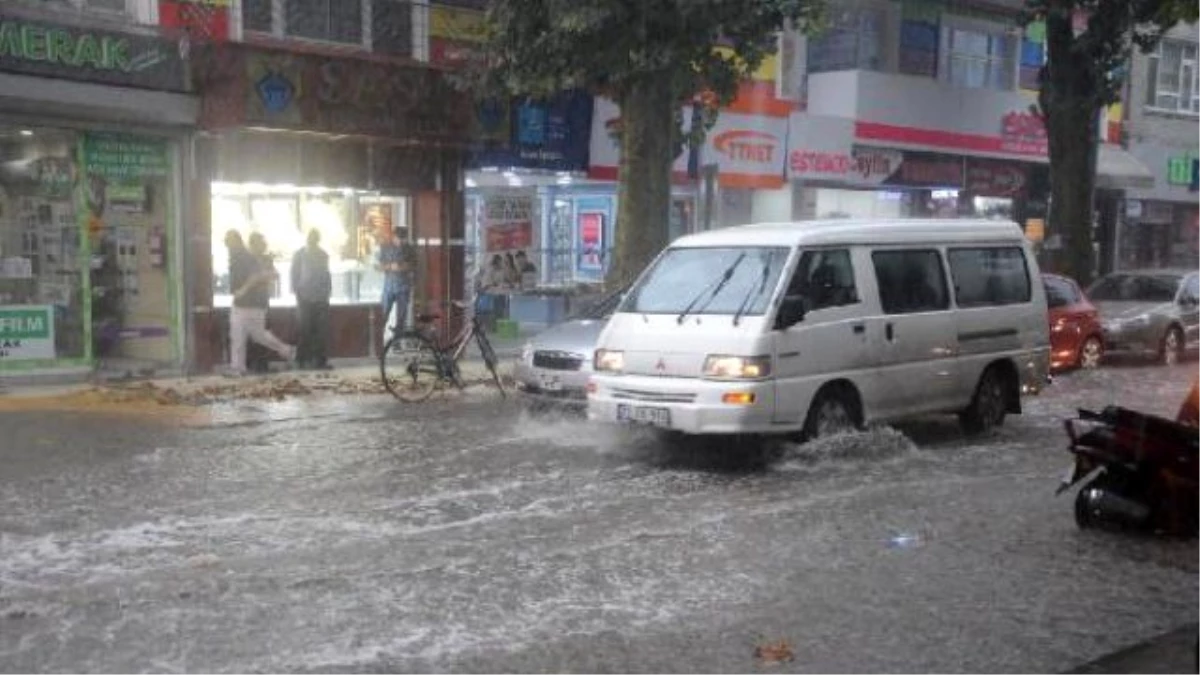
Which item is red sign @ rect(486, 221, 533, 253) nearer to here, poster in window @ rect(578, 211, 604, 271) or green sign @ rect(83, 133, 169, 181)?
poster in window @ rect(578, 211, 604, 271)

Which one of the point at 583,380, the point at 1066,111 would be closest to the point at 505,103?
the point at 583,380

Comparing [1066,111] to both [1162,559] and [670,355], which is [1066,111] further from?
[1162,559]

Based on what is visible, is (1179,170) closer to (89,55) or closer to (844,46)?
(844,46)

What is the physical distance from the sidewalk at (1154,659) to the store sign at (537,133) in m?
13.5

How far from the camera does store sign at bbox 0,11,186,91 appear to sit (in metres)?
13.8

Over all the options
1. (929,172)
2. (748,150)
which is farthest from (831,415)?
(929,172)

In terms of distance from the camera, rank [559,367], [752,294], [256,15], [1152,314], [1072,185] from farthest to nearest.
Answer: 1. [1072,185]
2. [1152,314]
3. [256,15]
4. [559,367]
5. [752,294]

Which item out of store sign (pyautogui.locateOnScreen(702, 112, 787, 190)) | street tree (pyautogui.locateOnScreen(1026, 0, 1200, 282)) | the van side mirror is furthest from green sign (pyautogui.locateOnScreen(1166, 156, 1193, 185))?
the van side mirror

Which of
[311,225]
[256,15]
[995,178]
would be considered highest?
→ [256,15]

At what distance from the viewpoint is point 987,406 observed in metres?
12.4

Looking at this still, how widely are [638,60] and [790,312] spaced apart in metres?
5.89

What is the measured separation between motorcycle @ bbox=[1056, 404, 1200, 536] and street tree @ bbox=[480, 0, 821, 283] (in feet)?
27.2

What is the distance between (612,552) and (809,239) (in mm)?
3988

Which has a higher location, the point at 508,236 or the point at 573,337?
the point at 508,236
